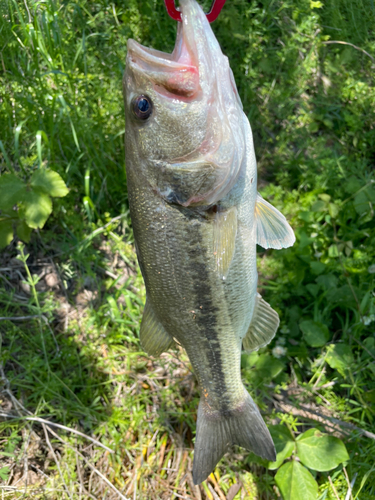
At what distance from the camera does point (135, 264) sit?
3.55m

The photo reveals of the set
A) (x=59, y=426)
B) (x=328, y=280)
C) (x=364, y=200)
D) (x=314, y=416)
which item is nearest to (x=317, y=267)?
(x=328, y=280)

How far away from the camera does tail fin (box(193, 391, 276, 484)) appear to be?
196 centimetres

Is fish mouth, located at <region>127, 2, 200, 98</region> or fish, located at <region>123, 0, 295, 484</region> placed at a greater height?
fish mouth, located at <region>127, 2, 200, 98</region>

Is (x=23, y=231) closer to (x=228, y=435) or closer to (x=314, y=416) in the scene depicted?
(x=228, y=435)

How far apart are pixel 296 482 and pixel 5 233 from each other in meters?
2.88

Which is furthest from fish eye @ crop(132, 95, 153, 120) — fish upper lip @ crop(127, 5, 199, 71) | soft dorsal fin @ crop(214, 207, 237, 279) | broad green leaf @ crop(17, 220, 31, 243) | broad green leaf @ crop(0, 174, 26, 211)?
broad green leaf @ crop(17, 220, 31, 243)

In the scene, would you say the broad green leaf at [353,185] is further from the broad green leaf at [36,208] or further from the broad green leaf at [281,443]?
the broad green leaf at [36,208]

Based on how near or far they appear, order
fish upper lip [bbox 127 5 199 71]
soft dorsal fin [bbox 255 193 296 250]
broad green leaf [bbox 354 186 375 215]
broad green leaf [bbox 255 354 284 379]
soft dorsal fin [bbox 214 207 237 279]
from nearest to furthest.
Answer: fish upper lip [bbox 127 5 199 71] → soft dorsal fin [bbox 214 207 237 279] → soft dorsal fin [bbox 255 193 296 250] → broad green leaf [bbox 255 354 284 379] → broad green leaf [bbox 354 186 375 215]

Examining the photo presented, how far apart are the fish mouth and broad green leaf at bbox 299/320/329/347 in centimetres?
215

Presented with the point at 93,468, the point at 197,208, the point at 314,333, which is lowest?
the point at 93,468

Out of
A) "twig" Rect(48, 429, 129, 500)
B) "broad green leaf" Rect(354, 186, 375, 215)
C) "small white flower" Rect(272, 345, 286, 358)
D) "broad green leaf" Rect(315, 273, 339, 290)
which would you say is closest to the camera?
"twig" Rect(48, 429, 129, 500)

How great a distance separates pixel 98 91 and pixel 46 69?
50cm

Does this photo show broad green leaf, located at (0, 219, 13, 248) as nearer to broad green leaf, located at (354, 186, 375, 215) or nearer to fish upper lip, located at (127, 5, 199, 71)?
fish upper lip, located at (127, 5, 199, 71)

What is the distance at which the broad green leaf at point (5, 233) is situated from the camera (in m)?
3.03
